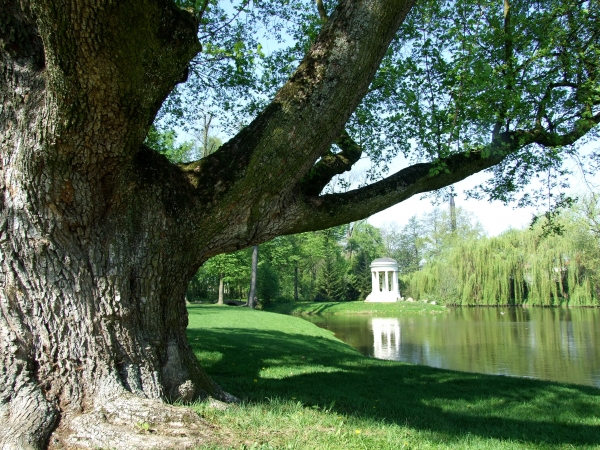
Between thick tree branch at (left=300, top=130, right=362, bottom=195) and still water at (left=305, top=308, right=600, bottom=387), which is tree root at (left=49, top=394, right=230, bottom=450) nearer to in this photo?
thick tree branch at (left=300, top=130, right=362, bottom=195)

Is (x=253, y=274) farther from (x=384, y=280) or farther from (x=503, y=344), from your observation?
(x=384, y=280)

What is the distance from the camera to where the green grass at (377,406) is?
3752 millimetres

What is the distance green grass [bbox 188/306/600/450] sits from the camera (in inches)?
148

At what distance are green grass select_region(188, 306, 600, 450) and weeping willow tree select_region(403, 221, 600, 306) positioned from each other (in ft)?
73.4

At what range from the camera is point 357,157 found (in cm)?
655

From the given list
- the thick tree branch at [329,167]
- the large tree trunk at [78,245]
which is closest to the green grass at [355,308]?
the thick tree branch at [329,167]

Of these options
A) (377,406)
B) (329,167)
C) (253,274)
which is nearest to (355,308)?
(253,274)

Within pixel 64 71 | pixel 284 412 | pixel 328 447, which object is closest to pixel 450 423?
pixel 284 412

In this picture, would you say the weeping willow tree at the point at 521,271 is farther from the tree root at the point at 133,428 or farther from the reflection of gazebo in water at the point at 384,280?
the tree root at the point at 133,428

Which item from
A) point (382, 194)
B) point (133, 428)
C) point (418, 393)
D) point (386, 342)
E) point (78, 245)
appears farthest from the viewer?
point (386, 342)

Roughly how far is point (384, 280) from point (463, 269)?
1291 cm

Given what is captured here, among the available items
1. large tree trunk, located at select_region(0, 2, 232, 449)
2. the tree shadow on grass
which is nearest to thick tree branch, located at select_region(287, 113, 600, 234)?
large tree trunk, located at select_region(0, 2, 232, 449)

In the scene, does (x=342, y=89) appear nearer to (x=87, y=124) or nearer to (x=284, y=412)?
(x=87, y=124)

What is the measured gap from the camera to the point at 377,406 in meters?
5.64
